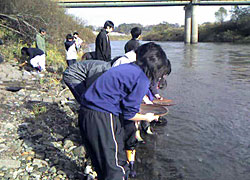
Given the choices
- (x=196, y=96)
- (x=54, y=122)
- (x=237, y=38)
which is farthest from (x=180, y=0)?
(x=54, y=122)

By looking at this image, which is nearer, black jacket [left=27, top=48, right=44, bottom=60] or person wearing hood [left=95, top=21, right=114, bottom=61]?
person wearing hood [left=95, top=21, right=114, bottom=61]

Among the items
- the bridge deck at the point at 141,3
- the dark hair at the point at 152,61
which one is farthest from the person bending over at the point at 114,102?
the bridge deck at the point at 141,3

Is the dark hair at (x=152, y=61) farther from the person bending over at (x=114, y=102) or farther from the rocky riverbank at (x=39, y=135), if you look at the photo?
the rocky riverbank at (x=39, y=135)

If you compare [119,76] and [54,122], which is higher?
[119,76]

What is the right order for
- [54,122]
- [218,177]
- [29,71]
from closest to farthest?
1. [218,177]
2. [54,122]
3. [29,71]

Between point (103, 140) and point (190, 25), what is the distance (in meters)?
48.2

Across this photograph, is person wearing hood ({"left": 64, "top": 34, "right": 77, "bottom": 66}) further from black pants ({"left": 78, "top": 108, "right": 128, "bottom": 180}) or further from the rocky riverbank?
black pants ({"left": 78, "top": 108, "right": 128, "bottom": 180})

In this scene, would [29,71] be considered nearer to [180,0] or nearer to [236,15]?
[180,0]

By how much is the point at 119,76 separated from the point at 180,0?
44028 millimetres

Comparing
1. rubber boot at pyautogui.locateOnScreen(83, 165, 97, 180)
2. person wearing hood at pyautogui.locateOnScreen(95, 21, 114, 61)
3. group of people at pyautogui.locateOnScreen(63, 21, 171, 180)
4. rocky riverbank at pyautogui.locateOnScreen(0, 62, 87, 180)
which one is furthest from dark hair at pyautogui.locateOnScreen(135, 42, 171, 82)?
person wearing hood at pyautogui.locateOnScreen(95, 21, 114, 61)

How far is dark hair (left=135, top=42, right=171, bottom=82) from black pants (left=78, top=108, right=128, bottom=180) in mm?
515

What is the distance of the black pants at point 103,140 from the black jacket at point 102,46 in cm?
408

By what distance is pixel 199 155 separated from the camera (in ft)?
14.7

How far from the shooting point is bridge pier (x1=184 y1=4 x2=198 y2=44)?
149 feet
